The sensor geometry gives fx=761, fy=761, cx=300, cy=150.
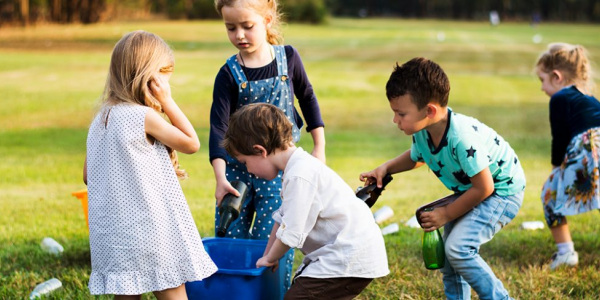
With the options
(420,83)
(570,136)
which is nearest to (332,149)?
(570,136)

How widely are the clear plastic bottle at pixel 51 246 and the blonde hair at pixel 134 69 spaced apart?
1.96 m

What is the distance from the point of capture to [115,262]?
307cm

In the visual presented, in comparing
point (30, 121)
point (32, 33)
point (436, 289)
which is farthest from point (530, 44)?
point (436, 289)

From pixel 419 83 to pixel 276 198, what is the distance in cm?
97

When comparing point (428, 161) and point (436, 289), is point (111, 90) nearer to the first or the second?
point (428, 161)

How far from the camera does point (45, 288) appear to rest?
4.06 m

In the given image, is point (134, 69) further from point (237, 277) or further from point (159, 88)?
point (237, 277)

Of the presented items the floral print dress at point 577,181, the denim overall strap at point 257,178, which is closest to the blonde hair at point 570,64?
the floral print dress at point 577,181

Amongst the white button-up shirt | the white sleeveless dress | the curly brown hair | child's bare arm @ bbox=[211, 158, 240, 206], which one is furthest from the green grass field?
the curly brown hair

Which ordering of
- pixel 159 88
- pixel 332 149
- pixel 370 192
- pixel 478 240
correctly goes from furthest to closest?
pixel 332 149 < pixel 370 192 < pixel 478 240 < pixel 159 88

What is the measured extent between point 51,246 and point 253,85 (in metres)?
1.98

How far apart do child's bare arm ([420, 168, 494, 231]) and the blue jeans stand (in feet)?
0.26

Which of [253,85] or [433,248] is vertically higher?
[253,85]

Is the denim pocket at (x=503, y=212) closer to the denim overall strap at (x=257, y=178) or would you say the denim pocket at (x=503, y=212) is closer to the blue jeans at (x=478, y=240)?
the blue jeans at (x=478, y=240)
